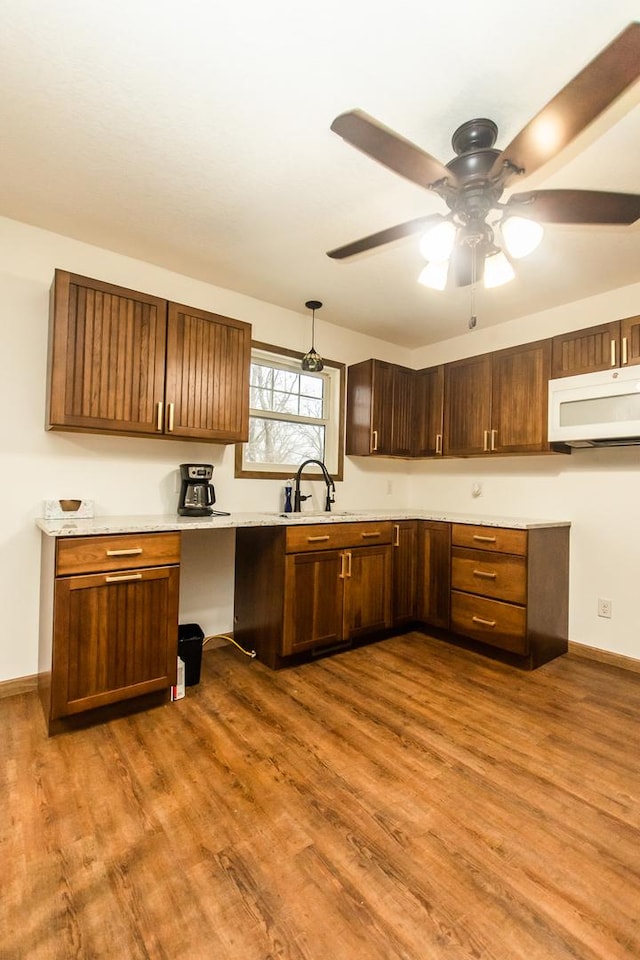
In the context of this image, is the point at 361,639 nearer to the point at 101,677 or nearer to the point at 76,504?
the point at 101,677

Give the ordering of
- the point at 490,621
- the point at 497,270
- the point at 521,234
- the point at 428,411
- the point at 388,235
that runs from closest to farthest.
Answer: the point at 521,234
the point at 388,235
the point at 497,270
the point at 490,621
the point at 428,411

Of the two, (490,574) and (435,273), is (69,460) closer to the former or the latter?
(435,273)

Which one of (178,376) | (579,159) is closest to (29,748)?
(178,376)

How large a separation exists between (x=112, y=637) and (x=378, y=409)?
254cm

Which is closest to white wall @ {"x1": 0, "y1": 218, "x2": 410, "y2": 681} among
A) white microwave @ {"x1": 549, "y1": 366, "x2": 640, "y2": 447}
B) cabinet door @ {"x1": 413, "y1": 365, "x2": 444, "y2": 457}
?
cabinet door @ {"x1": 413, "y1": 365, "x2": 444, "y2": 457}

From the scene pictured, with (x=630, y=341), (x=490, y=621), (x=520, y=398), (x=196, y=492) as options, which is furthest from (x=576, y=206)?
(x=490, y=621)

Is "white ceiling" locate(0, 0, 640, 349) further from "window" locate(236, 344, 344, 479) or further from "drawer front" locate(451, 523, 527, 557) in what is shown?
"drawer front" locate(451, 523, 527, 557)

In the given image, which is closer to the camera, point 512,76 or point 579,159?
point 512,76

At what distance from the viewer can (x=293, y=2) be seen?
4.14 feet

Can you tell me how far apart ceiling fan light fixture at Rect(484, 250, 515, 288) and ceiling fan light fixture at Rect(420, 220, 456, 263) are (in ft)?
0.71

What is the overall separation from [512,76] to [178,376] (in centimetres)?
195

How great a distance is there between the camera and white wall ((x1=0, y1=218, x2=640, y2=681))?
7.83 feet

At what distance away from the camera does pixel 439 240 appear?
1667mm

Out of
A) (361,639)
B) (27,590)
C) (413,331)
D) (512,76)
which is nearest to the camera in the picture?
(512,76)
